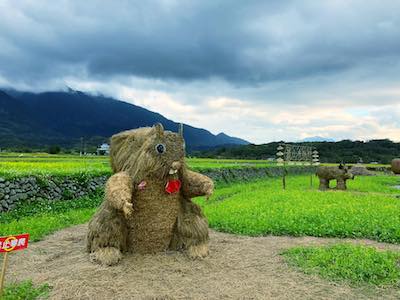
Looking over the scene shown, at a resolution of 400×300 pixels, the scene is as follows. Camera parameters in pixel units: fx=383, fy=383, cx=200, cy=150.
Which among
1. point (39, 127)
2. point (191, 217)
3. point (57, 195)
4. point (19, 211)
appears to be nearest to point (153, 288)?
point (191, 217)

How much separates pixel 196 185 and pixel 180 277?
5.28 ft

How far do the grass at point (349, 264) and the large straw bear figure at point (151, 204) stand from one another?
5.38 feet

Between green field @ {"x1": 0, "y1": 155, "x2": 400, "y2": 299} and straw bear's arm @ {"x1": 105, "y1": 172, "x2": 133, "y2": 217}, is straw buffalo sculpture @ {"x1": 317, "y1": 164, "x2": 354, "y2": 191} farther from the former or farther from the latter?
straw bear's arm @ {"x1": 105, "y1": 172, "x2": 133, "y2": 217}

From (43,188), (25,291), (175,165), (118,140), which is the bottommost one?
(25,291)

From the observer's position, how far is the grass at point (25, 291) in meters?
4.73

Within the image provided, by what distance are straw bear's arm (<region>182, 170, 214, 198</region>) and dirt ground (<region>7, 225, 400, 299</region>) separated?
3.42ft

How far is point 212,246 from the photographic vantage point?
7.15 meters

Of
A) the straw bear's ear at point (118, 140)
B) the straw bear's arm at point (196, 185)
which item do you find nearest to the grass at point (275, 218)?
the straw bear's arm at point (196, 185)

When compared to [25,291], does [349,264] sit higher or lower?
higher

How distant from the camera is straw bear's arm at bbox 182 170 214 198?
6.39 m

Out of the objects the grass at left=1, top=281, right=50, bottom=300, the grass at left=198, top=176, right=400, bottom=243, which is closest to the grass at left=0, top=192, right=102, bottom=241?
the grass at left=1, top=281, right=50, bottom=300

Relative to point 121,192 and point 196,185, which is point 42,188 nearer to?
point 196,185

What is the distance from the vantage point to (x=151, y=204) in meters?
6.21

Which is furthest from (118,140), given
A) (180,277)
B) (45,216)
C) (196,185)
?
(45,216)
